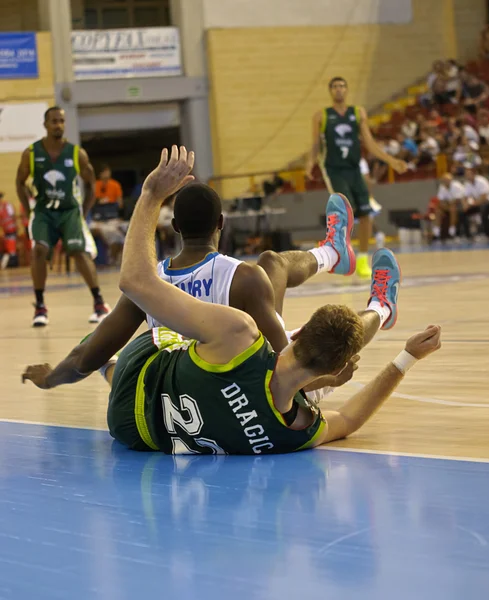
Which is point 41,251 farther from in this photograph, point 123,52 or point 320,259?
point 123,52

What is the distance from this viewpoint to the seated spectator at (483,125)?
20375mm

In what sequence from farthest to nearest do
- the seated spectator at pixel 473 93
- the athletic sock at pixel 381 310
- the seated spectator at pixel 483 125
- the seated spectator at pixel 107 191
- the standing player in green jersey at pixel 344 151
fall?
the seated spectator at pixel 473 93, the seated spectator at pixel 483 125, the seated spectator at pixel 107 191, the standing player in green jersey at pixel 344 151, the athletic sock at pixel 381 310

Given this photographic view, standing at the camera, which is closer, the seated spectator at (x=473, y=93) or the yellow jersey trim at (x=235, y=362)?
the yellow jersey trim at (x=235, y=362)

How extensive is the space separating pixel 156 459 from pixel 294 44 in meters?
21.7

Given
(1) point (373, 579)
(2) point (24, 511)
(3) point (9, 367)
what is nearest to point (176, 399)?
(2) point (24, 511)

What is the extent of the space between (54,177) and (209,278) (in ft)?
17.1

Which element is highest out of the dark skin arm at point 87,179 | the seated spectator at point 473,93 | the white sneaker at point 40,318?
the seated spectator at point 473,93

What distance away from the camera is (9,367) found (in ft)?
20.4

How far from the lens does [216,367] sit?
3334 millimetres

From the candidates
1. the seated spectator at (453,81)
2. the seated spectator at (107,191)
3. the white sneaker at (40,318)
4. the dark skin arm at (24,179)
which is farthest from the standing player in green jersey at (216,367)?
the seated spectator at (453,81)

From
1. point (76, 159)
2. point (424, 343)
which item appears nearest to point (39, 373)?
point (424, 343)

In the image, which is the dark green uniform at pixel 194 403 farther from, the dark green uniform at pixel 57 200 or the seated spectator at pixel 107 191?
the seated spectator at pixel 107 191

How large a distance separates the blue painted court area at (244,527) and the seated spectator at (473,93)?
19.1 m

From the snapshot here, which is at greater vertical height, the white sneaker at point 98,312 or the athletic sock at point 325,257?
the athletic sock at point 325,257
